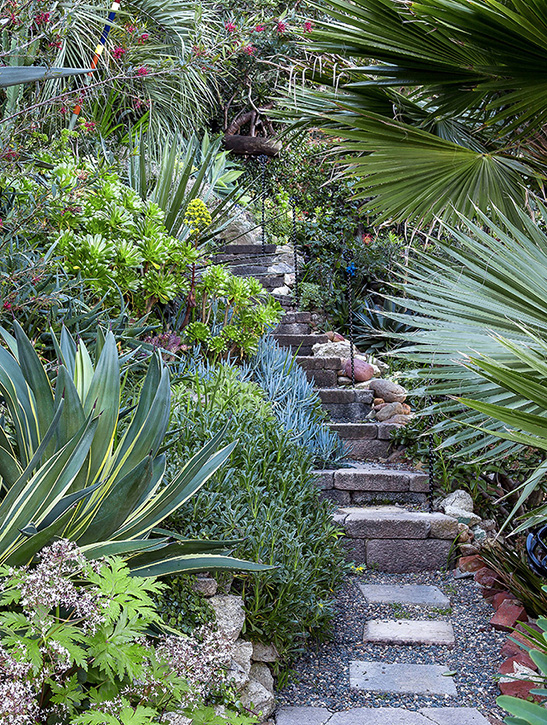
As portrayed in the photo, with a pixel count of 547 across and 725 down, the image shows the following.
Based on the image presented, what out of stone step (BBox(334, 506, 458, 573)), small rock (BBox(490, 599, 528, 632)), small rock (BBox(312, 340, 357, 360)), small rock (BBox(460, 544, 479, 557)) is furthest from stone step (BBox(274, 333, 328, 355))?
small rock (BBox(490, 599, 528, 632))

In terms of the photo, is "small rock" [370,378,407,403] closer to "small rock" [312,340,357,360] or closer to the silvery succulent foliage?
"small rock" [312,340,357,360]

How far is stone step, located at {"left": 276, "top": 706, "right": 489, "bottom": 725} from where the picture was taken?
7.53ft

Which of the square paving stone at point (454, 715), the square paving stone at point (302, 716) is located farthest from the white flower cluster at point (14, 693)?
the square paving stone at point (454, 715)

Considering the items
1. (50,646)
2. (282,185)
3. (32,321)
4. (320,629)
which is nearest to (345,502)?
(320,629)

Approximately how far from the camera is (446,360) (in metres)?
2.38

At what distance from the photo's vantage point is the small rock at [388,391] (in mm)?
6051

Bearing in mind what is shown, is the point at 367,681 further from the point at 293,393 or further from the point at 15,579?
the point at 293,393

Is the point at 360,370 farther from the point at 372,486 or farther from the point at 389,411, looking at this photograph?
the point at 372,486

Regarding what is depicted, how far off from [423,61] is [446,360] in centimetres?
131

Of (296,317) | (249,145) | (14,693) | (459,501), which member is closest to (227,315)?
(459,501)

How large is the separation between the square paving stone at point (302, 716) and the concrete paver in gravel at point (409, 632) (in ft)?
2.12

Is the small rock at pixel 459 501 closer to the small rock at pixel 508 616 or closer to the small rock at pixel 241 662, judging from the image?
the small rock at pixel 508 616

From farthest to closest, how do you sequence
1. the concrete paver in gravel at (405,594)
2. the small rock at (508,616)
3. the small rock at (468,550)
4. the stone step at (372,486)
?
the stone step at (372,486) → the small rock at (468,550) → the concrete paver in gravel at (405,594) → the small rock at (508,616)

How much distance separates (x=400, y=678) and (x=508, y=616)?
67cm
